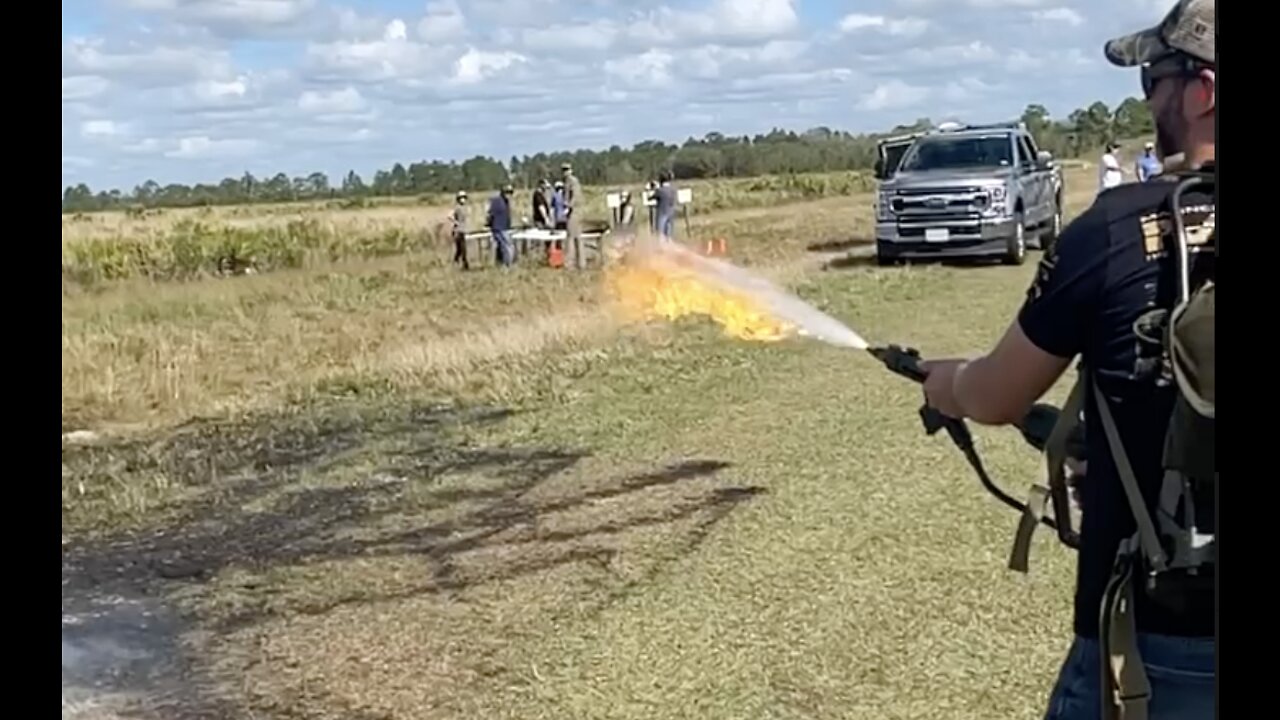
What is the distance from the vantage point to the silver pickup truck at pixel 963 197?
22812mm

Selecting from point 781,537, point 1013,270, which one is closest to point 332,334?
point 1013,270

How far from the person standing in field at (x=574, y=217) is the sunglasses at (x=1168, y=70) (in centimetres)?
2383

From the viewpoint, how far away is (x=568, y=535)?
299 inches

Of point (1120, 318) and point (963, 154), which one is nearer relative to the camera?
point (1120, 318)

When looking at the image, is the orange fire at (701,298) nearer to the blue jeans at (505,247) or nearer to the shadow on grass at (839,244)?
the blue jeans at (505,247)

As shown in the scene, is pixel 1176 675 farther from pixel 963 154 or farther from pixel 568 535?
pixel 963 154

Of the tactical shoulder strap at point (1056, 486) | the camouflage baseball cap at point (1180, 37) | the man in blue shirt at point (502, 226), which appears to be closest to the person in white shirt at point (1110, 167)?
the man in blue shirt at point (502, 226)

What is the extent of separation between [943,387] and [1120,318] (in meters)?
0.52

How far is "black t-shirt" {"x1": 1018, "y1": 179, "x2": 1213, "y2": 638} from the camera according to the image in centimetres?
263

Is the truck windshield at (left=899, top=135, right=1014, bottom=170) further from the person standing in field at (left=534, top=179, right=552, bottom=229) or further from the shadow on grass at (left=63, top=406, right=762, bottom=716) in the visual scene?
the shadow on grass at (left=63, top=406, right=762, bottom=716)

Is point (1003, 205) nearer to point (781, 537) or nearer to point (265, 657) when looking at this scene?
point (781, 537)

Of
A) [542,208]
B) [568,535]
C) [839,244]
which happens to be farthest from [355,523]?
[542,208]

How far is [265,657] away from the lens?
5.99 metres
